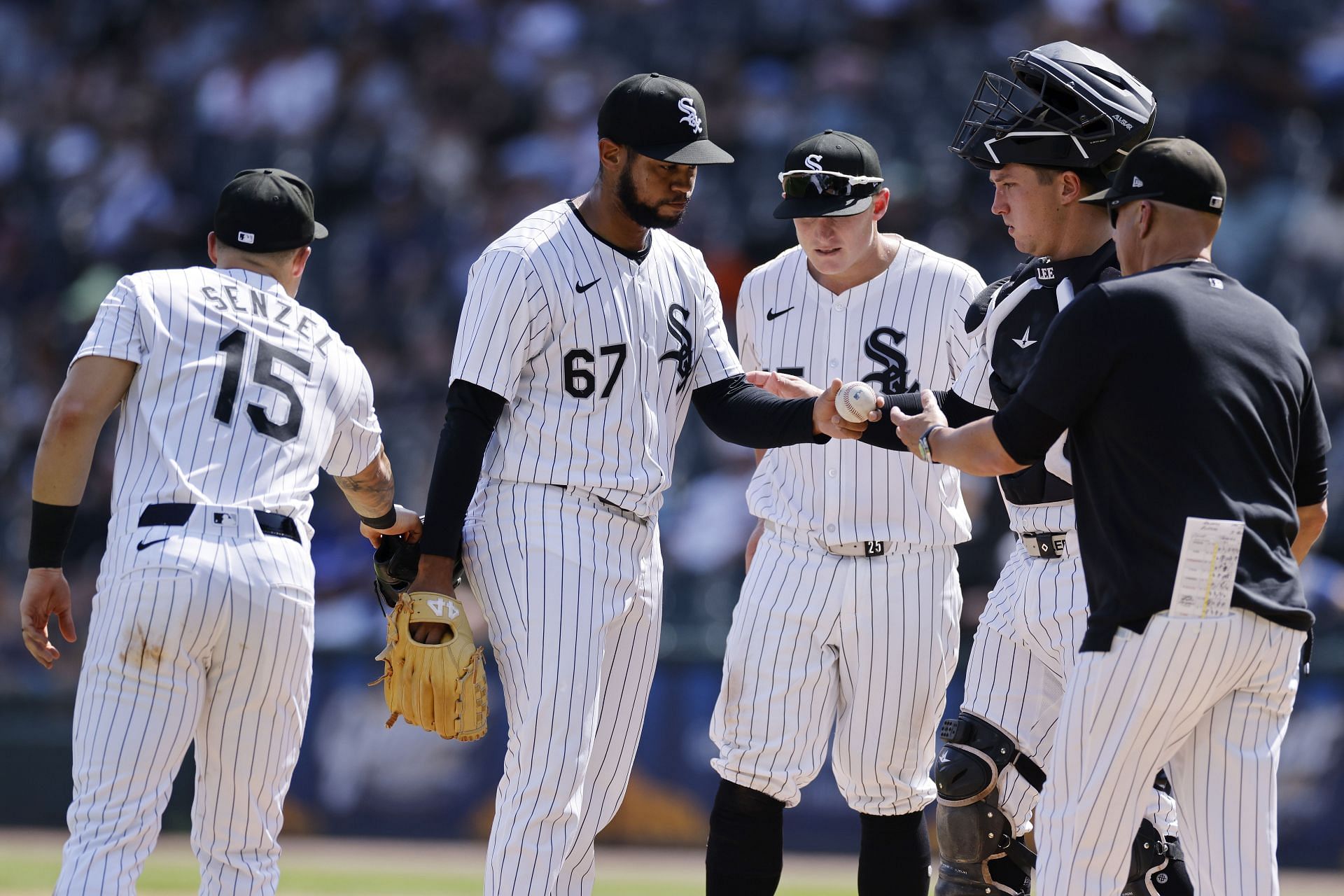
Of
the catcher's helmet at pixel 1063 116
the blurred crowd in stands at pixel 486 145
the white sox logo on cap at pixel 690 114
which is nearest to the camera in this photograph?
the white sox logo on cap at pixel 690 114

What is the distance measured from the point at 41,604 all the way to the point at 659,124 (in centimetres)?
189

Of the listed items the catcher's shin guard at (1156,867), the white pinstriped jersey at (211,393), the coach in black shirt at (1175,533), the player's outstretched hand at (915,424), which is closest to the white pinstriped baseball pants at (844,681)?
the catcher's shin guard at (1156,867)

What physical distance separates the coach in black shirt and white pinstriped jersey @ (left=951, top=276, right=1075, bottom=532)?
65 centimetres

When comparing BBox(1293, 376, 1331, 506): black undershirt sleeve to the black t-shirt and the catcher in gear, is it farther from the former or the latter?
the catcher in gear

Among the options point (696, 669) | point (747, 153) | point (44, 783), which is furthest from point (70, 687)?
point (747, 153)

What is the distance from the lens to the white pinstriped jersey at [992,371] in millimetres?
4176

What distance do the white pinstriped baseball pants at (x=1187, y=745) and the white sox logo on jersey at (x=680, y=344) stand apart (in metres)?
1.39

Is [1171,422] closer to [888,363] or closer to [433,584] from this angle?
[888,363]

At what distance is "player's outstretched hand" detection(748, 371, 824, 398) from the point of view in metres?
4.50

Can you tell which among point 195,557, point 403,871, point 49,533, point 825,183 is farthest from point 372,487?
point 403,871

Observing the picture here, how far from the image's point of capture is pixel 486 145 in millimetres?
12148

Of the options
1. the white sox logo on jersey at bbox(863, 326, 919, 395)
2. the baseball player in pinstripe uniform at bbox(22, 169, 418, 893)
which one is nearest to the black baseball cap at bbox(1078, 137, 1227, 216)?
the white sox logo on jersey at bbox(863, 326, 919, 395)

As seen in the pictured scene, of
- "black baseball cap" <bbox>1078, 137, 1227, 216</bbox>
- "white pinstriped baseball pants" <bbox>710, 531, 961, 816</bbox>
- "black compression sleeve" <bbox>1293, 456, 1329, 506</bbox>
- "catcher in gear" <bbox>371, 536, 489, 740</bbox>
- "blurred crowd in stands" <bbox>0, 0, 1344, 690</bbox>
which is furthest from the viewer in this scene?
"blurred crowd in stands" <bbox>0, 0, 1344, 690</bbox>

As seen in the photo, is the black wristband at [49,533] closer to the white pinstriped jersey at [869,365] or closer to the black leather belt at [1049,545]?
the white pinstriped jersey at [869,365]
